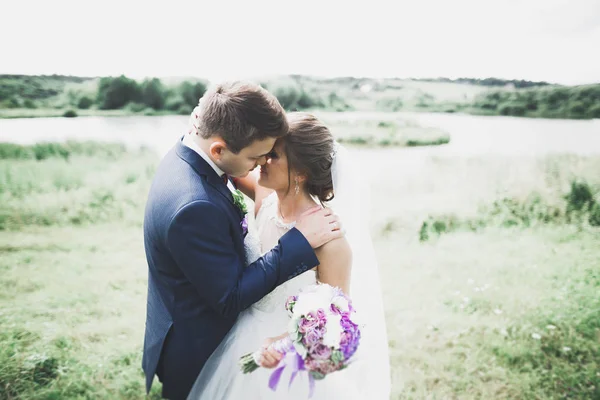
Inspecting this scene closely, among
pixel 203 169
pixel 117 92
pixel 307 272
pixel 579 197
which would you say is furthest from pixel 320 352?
pixel 579 197

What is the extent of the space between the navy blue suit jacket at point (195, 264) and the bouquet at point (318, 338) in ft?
0.58

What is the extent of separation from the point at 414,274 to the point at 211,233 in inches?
133

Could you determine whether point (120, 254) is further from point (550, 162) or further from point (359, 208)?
point (550, 162)

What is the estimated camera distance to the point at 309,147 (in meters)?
2.04

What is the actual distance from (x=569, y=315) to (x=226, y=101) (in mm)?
3629

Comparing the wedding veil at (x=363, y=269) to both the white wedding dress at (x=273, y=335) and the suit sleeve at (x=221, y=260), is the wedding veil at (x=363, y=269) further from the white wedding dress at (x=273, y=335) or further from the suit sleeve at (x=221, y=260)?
the suit sleeve at (x=221, y=260)

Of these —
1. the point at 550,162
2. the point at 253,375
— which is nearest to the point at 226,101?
the point at 253,375

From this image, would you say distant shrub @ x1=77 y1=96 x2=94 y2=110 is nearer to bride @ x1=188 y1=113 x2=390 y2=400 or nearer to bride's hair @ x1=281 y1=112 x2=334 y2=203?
bride @ x1=188 y1=113 x2=390 y2=400

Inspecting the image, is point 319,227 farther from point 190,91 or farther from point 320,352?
point 190,91

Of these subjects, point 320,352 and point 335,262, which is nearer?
point 320,352

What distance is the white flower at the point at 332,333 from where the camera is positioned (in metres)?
1.48

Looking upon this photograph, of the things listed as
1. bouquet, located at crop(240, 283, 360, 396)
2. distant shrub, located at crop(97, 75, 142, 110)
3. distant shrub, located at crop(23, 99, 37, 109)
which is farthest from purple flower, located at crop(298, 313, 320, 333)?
distant shrub, located at crop(23, 99, 37, 109)

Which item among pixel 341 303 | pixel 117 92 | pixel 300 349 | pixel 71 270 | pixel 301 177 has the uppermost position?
pixel 117 92

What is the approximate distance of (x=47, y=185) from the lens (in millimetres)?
4875
